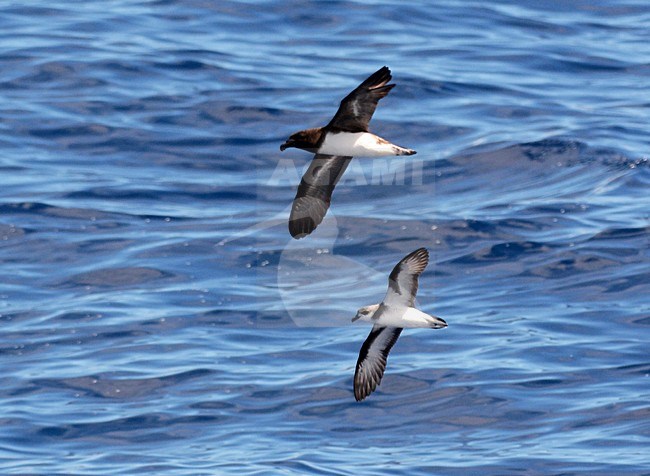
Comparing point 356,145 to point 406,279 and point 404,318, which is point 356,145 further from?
point 404,318

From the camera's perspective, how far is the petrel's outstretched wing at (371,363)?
45.0ft

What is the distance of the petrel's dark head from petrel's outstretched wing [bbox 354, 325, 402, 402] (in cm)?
236

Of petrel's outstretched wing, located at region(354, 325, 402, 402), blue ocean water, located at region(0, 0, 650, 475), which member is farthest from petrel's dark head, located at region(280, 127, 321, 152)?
blue ocean water, located at region(0, 0, 650, 475)

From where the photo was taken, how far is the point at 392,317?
12828 millimetres

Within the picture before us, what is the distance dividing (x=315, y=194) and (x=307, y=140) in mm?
1520

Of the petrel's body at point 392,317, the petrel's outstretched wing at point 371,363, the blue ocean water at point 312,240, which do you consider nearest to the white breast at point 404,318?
the petrel's body at point 392,317

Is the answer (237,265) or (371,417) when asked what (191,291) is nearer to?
(237,265)

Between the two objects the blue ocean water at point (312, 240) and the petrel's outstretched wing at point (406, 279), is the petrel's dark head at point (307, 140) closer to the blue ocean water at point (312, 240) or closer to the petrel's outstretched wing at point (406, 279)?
the petrel's outstretched wing at point (406, 279)

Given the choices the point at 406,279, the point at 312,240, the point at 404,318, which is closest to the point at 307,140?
the point at 406,279

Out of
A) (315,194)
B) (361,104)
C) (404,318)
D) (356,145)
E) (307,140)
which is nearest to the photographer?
(361,104)

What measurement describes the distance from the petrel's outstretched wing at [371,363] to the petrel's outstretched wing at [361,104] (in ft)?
8.39

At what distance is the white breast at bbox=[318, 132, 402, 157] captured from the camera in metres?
11.9

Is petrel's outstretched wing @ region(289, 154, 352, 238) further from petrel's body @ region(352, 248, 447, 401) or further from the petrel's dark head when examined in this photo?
the petrel's dark head

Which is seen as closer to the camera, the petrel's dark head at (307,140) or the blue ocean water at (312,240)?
the petrel's dark head at (307,140)
